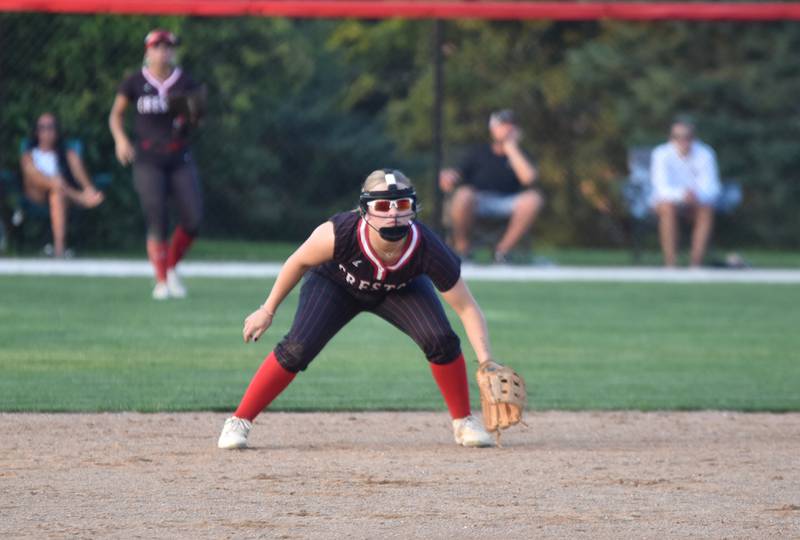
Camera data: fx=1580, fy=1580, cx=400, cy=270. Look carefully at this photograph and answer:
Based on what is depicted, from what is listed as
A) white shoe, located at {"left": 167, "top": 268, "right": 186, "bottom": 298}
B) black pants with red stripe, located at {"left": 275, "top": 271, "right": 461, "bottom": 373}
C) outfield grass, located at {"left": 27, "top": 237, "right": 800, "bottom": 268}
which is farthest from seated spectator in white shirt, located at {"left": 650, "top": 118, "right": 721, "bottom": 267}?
black pants with red stripe, located at {"left": 275, "top": 271, "right": 461, "bottom": 373}

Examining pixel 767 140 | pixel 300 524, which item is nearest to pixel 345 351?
pixel 300 524

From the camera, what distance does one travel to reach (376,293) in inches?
256

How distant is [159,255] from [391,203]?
628 centimetres

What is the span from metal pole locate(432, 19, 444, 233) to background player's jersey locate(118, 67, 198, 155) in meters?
4.25

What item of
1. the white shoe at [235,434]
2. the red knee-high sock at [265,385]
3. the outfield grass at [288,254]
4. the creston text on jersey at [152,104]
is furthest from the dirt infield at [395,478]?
the outfield grass at [288,254]

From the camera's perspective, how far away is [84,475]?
595cm

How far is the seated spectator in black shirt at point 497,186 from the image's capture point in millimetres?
16562

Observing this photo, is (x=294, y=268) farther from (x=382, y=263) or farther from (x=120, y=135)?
(x=120, y=135)

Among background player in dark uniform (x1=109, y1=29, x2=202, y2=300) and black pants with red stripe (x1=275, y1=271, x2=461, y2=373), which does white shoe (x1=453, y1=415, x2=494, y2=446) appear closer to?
black pants with red stripe (x1=275, y1=271, x2=461, y2=373)

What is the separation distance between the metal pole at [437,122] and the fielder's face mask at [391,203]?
30.9 ft

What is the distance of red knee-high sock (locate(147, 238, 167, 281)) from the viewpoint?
12055 mm

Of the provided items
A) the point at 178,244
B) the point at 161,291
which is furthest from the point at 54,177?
the point at 178,244

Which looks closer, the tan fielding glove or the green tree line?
the tan fielding glove

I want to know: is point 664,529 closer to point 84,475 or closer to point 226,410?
point 84,475
